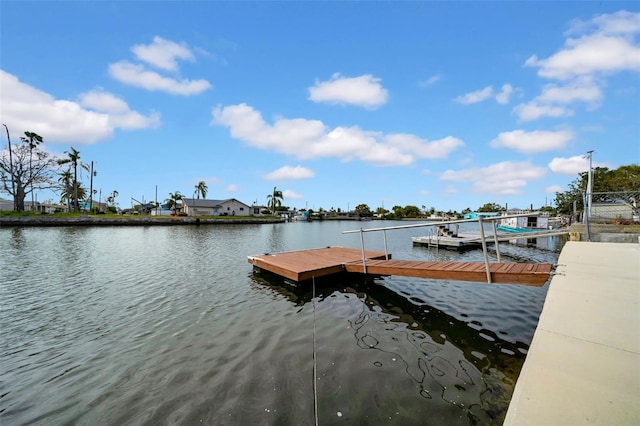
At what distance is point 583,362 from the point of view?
8.88 ft

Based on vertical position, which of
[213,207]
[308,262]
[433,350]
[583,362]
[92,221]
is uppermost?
[213,207]

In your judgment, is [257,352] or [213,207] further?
[213,207]

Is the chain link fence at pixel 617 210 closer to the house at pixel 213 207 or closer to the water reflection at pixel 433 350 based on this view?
the water reflection at pixel 433 350

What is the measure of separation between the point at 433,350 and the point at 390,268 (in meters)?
3.25

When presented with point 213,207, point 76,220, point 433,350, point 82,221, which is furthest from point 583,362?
point 213,207

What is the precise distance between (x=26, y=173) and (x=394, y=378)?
6508 centimetres

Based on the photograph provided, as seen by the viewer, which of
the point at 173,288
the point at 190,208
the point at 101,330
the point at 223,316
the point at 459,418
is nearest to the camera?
the point at 459,418

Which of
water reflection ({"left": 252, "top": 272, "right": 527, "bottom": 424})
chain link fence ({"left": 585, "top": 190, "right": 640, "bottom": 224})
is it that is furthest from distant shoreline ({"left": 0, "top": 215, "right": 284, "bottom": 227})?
chain link fence ({"left": 585, "top": 190, "right": 640, "bottom": 224})

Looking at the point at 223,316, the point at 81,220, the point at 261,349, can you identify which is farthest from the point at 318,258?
the point at 81,220

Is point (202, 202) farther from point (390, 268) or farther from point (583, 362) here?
point (583, 362)

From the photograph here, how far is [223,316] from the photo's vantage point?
7078 mm

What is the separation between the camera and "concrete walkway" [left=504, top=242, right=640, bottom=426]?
2064 millimetres

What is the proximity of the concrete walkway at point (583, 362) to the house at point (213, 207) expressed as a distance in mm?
78036

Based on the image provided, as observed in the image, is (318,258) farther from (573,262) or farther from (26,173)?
(26,173)
